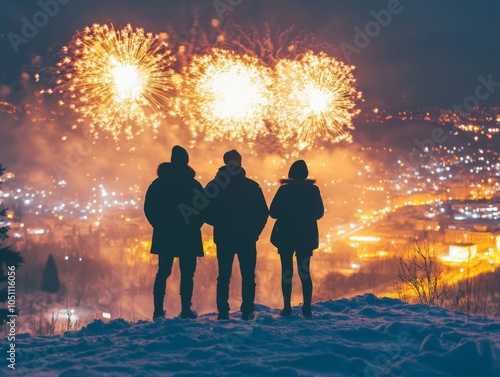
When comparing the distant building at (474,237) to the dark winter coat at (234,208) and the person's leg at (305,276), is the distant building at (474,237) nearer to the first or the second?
the person's leg at (305,276)

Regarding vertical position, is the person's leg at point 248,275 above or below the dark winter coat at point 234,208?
below

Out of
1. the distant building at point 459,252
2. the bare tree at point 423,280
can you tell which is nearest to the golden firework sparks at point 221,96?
the bare tree at point 423,280

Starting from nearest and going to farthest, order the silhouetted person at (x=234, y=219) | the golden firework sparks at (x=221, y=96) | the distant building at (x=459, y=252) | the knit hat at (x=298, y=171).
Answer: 1. the silhouetted person at (x=234, y=219)
2. the knit hat at (x=298, y=171)
3. the golden firework sparks at (x=221, y=96)
4. the distant building at (x=459, y=252)

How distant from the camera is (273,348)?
5285 millimetres

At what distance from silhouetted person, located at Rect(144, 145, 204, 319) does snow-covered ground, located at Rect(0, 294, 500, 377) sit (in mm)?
906

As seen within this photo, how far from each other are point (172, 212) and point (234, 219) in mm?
965

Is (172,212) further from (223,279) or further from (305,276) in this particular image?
(305,276)

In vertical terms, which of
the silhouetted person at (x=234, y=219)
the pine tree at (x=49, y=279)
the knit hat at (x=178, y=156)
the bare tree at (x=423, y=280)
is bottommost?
the pine tree at (x=49, y=279)

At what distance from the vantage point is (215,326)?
→ 6.25 m

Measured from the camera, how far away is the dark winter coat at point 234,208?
22.6 ft

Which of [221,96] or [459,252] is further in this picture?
[459,252]

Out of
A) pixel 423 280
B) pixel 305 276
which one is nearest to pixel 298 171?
pixel 305 276

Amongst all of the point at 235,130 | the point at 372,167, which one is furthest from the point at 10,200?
the point at 235,130

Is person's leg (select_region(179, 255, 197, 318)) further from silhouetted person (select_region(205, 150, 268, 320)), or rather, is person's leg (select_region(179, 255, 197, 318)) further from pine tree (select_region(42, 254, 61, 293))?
pine tree (select_region(42, 254, 61, 293))
